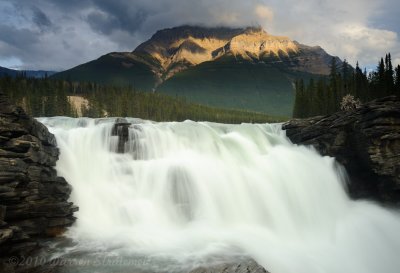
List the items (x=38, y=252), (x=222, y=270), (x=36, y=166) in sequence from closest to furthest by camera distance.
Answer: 1. (x=222, y=270)
2. (x=38, y=252)
3. (x=36, y=166)

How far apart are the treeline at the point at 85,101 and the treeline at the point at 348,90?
57.0m

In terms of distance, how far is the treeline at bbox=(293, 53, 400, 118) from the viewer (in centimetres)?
6912

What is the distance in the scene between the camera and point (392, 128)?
3447cm

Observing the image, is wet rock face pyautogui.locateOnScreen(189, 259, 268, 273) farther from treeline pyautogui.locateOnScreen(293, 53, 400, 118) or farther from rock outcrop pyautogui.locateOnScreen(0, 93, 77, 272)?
treeline pyautogui.locateOnScreen(293, 53, 400, 118)

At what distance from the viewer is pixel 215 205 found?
27109 mm

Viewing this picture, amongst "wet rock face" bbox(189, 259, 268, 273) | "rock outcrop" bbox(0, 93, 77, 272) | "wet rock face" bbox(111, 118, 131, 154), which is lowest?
"wet rock face" bbox(189, 259, 268, 273)

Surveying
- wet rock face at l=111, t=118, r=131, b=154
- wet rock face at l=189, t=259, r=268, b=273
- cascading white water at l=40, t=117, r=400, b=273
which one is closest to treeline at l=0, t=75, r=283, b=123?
wet rock face at l=111, t=118, r=131, b=154

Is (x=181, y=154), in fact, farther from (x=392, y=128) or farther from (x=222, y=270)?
(x=392, y=128)

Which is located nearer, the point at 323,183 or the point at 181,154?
the point at 181,154

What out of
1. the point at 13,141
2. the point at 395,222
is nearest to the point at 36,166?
the point at 13,141

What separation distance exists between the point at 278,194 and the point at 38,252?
18904mm

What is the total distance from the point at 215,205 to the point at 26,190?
516 inches

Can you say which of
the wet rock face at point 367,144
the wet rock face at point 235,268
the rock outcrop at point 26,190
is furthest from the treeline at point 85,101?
the wet rock face at point 235,268

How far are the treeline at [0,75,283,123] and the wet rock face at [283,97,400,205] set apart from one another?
274ft
